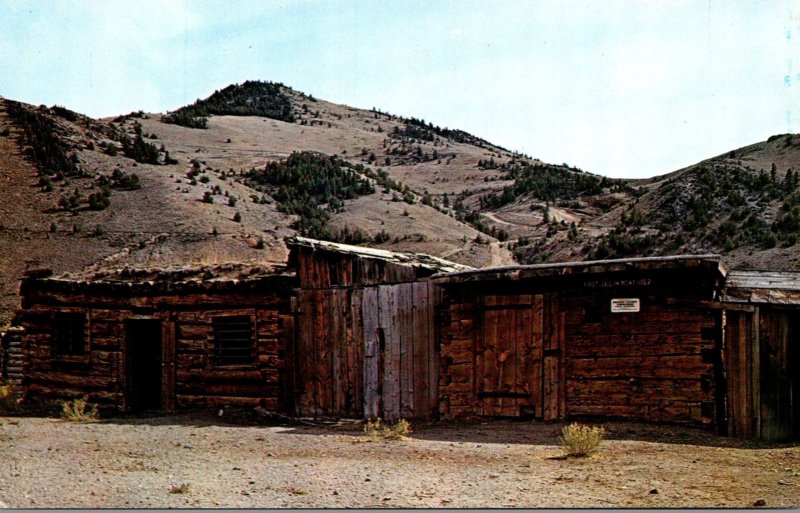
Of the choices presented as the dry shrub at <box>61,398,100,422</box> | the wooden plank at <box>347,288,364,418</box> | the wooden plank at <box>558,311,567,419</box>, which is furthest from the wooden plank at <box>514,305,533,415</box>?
the dry shrub at <box>61,398,100,422</box>

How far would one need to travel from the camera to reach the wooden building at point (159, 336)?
15.3m

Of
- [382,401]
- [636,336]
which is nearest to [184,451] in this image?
[382,401]

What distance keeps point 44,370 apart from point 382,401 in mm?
7211

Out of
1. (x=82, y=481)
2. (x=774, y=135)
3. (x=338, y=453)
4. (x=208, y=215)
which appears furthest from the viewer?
(x=774, y=135)

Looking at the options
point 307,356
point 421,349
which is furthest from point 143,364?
point 421,349

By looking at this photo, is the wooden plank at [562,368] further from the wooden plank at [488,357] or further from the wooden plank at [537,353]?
the wooden plank at [488,357]

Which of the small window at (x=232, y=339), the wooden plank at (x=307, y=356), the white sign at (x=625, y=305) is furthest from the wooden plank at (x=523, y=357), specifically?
the small window at (x=232, y=339)

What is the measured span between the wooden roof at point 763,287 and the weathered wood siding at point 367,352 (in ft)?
15.4

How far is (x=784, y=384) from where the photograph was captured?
1110 cm

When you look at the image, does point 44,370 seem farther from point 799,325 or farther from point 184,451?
point 799,325

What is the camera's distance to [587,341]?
12859 mm

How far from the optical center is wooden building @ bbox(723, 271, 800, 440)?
11.1 metres

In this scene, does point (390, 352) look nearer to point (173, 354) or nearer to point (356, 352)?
point (356, 352)

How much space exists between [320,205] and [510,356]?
31.9 metres
